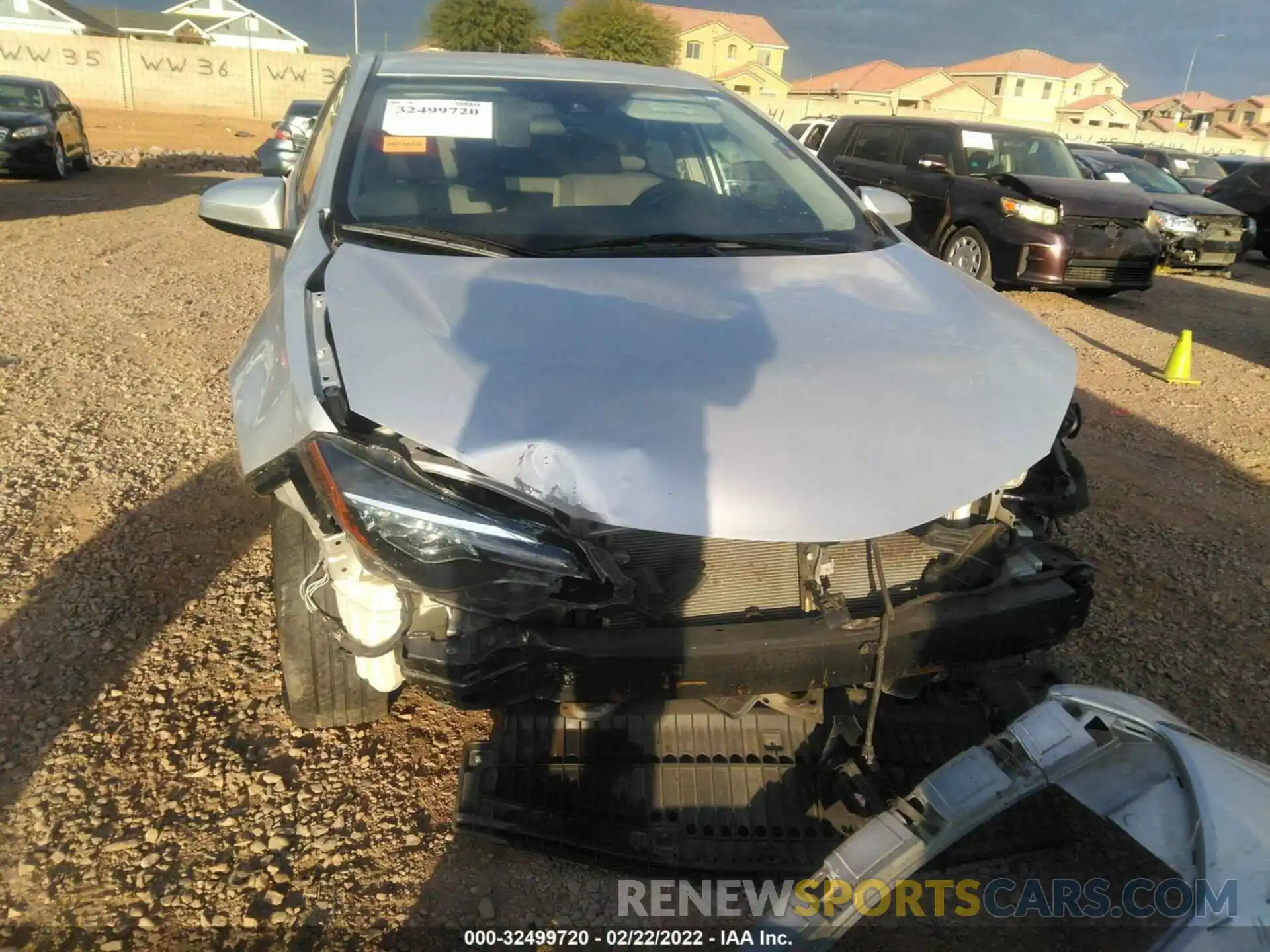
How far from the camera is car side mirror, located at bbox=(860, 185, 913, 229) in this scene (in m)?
3.29

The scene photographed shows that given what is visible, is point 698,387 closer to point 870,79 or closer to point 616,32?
point 616,32

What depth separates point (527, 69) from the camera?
3301 mm

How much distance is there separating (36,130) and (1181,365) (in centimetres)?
1441

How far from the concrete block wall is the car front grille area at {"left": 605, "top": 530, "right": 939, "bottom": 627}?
1395 inches

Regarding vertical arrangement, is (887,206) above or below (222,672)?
above

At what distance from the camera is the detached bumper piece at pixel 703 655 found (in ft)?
5.99

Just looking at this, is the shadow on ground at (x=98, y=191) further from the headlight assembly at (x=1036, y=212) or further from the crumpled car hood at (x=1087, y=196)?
the crumpled car hood at (x=1087, y=196)

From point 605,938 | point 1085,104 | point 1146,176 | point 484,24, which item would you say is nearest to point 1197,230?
point 1146,176

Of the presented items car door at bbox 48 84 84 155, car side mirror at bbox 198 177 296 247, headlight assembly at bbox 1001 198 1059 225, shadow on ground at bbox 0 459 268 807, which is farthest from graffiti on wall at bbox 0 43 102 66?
car side mirror at bbox 198 177 296 247

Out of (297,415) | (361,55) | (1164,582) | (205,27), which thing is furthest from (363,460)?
(205,27)

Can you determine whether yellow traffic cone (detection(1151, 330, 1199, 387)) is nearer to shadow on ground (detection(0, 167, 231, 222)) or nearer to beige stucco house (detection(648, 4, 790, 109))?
shadow on ground (detection(0, 167, 231, 222))

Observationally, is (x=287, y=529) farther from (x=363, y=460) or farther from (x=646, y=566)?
(x=646, y=566)

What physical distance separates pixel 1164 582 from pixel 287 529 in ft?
10.8

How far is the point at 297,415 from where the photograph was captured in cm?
185
